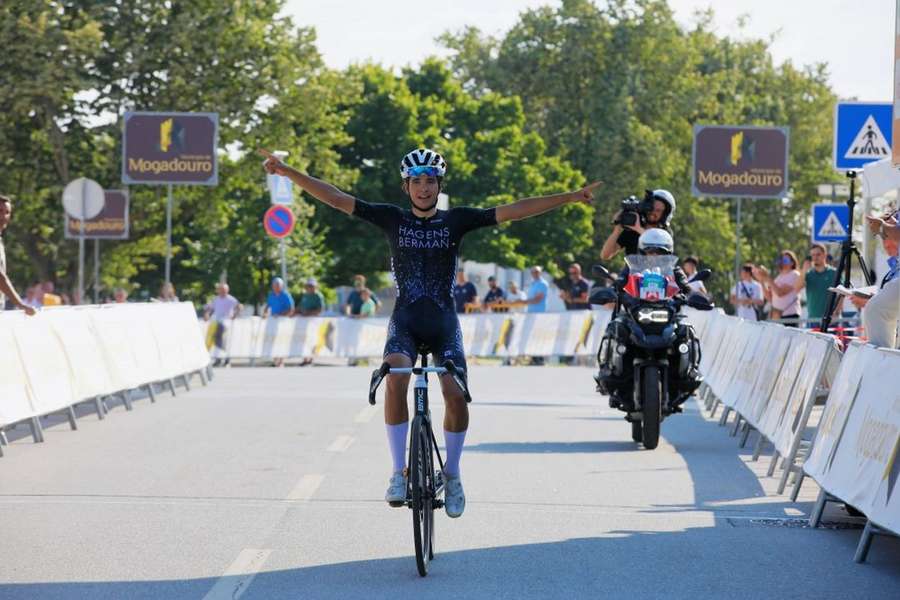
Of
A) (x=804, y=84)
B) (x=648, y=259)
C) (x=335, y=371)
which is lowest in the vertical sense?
(x=335, y=371)

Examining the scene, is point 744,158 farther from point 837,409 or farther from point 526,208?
point 526,208

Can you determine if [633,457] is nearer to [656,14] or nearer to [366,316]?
[366,316]

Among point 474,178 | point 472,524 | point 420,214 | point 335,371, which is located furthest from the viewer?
point 474,178

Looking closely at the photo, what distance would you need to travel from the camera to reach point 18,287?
63.2m

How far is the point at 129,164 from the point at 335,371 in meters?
8.68

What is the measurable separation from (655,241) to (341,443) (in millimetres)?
3087

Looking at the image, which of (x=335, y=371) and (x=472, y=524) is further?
(x=335, y=371)

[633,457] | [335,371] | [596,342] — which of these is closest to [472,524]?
[633,457]

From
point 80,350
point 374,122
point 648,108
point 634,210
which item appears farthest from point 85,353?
point 648,108

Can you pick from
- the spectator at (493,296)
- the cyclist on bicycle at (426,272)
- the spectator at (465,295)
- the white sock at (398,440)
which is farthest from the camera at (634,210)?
the spectator at (493,296)

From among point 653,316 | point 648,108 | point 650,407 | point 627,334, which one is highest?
point 648,108

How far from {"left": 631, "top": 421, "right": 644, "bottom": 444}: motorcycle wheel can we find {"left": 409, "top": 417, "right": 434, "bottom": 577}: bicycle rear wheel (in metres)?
6.79

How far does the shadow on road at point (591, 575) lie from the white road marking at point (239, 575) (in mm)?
41

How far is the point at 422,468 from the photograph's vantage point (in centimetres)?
854
